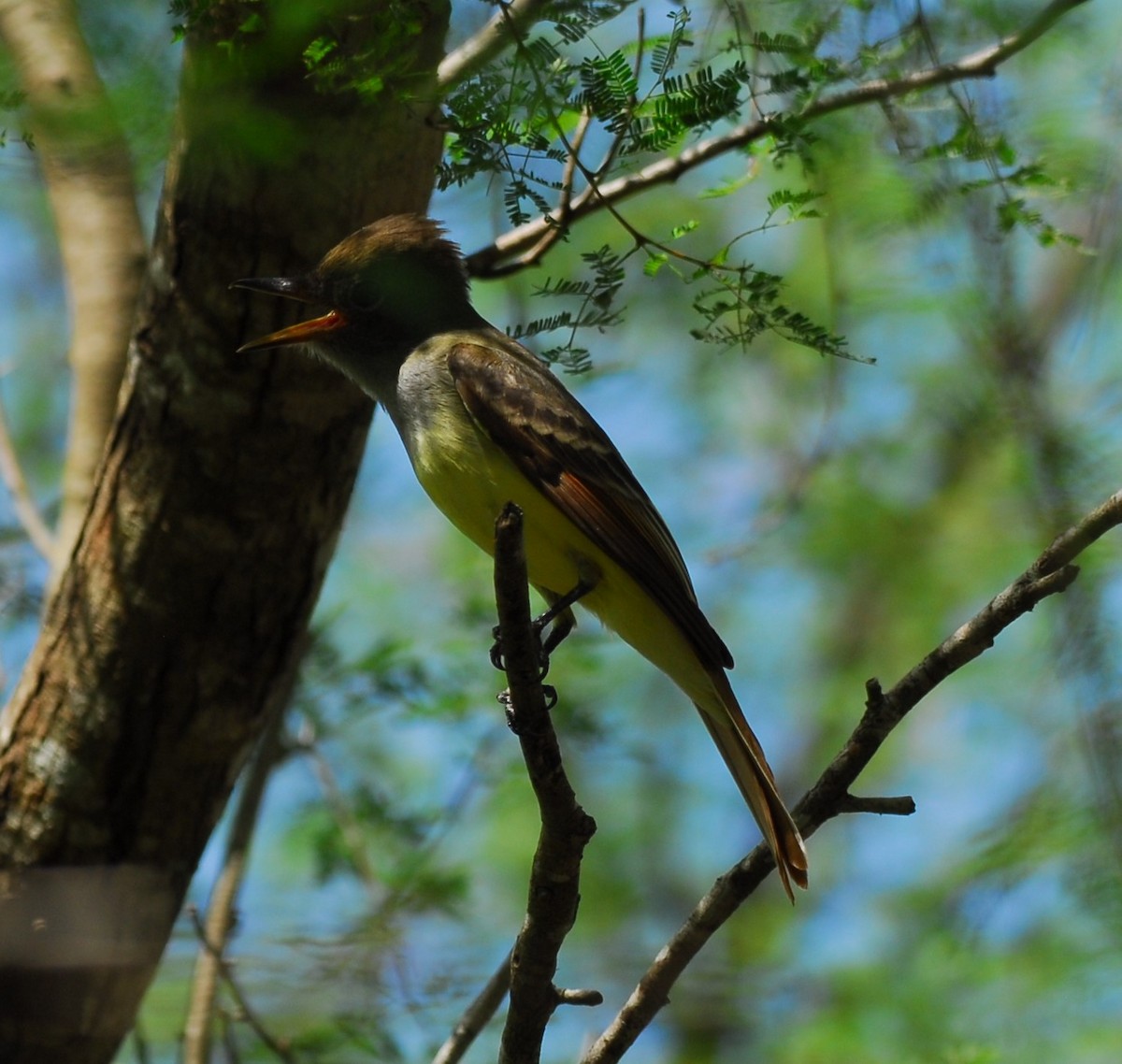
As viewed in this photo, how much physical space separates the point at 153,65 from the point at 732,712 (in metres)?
2.86

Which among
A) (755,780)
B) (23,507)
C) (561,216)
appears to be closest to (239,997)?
(755,780)

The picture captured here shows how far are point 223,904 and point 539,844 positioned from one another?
8.78ft

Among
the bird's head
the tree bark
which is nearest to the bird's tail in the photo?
the tree bark

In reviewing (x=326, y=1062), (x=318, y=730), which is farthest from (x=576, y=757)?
(x=326, y=1062)

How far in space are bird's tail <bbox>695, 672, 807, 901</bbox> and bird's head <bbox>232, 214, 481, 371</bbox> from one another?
1.79 metres

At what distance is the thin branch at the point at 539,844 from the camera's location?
Result: 356 cm

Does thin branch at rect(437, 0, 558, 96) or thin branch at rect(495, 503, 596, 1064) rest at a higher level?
thin branch at rect(437, 0, 558, 96)

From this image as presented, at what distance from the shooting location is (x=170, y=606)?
521 centimetres

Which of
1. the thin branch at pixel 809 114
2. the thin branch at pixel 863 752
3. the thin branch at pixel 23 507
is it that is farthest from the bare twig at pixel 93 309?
the thin branch at pixel 863 752

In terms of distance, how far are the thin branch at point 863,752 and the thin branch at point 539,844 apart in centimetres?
19

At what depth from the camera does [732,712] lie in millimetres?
5051

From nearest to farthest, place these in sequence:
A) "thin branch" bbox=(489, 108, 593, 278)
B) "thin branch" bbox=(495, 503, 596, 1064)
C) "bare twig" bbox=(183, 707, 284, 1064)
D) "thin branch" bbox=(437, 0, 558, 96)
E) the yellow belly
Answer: "thin branch" bbox=(495, 503, 596, 1064) < "thin branch" bbox=(437, 0, 558, 96) < "thin branch" bbox=(489, 108, 593, 278) < the yellow belly < "bare twig" bbox=(183, 707, 284, 1064)

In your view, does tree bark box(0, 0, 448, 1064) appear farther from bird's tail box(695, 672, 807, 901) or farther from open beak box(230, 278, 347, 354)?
bird's tail box(695, 672, 807, 901)

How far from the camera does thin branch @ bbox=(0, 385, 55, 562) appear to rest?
655cm
